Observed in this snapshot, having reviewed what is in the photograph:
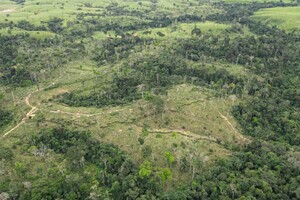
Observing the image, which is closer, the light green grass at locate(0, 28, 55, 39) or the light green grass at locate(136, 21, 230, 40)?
the light green grass at locate(0, 28, 55, 39)

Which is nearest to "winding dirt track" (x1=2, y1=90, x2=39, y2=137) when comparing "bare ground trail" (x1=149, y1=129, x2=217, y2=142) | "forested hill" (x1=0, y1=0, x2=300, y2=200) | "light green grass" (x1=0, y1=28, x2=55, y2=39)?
"forested hill" (x1=0, y1=0, x2=300, y2=200)

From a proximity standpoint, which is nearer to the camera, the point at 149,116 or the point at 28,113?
the point at 149,116

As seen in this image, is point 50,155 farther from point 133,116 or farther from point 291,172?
point 291,172

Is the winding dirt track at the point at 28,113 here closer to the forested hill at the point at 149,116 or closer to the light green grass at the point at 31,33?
the forested hill at the point at 149,116

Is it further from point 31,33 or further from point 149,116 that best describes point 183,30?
point 149,116

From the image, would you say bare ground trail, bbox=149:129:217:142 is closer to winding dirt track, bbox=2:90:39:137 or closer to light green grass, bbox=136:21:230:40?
winding dirt track, bbox=2:90:39:137

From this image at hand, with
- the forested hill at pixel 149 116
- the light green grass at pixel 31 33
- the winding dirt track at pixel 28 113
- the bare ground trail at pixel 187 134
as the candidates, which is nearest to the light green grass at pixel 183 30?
the forested hill at pixel 149 116

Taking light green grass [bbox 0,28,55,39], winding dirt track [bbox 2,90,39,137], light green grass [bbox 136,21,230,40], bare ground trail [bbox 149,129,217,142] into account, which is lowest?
bare ground trail [bbox 149,129,217,142]

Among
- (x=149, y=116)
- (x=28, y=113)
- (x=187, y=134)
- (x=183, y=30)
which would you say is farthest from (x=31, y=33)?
(x=187, y=134)
